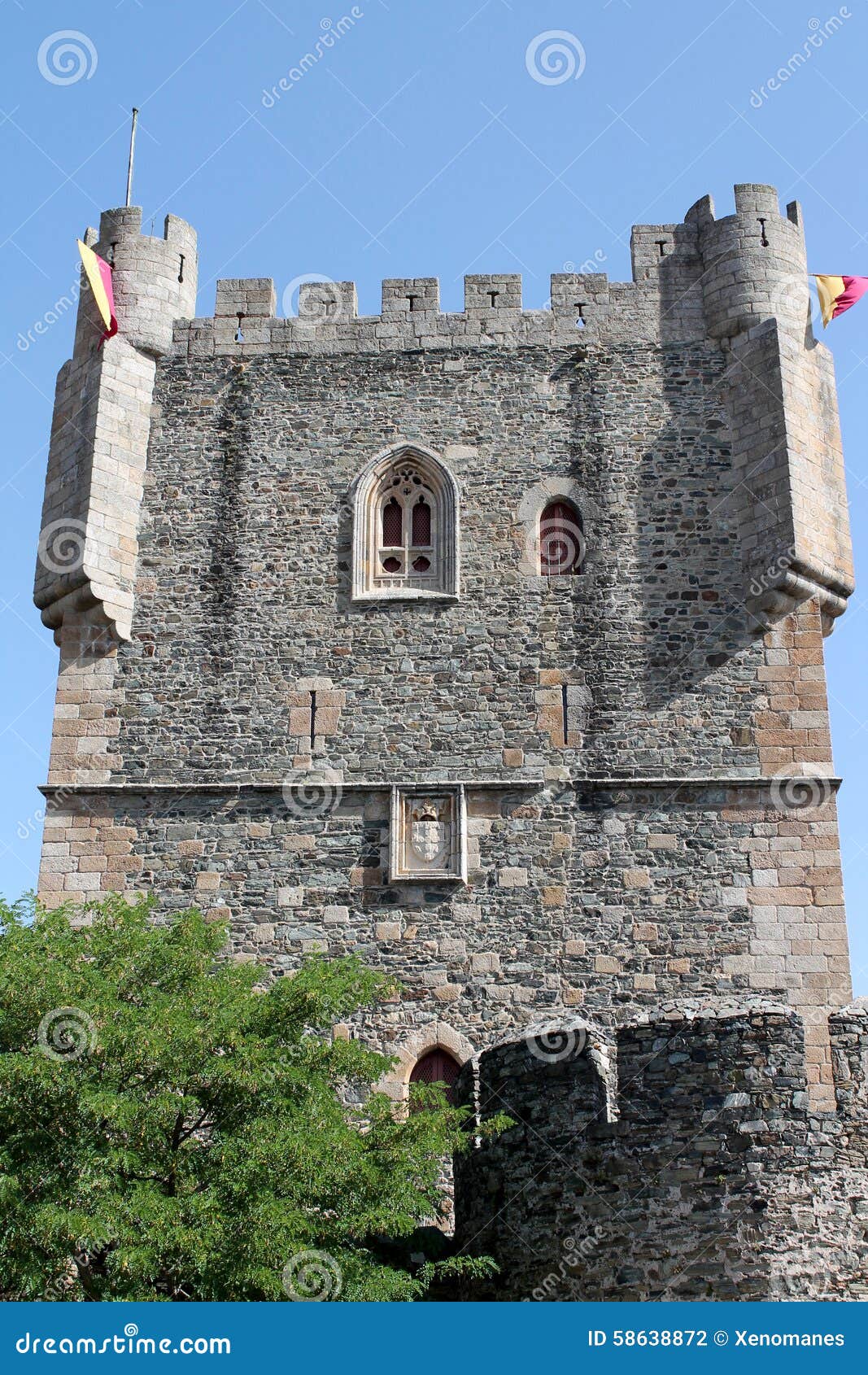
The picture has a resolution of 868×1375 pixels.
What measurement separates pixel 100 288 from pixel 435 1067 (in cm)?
969

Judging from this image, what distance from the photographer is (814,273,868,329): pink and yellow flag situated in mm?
19547

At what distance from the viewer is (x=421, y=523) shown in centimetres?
1903

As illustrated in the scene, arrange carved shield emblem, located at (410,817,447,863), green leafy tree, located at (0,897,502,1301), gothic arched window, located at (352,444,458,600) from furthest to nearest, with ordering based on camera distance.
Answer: gothic arched window, located at (352,444,458,600), carved shield emblem, located at (410,817,447,863), green leafy tree, located at (0,897,502,1301)

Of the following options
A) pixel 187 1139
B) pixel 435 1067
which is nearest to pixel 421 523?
pixel 435 1067

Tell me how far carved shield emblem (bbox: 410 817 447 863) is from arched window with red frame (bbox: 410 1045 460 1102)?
6.36ft

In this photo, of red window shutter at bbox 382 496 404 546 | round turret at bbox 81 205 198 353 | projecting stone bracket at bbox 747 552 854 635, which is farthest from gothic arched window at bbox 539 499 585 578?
round turret at bbox 81 205 198 353

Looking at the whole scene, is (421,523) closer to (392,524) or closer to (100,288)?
(392,524)

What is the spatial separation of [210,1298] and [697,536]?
10.2m

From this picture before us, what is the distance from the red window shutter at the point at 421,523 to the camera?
18.9 metres

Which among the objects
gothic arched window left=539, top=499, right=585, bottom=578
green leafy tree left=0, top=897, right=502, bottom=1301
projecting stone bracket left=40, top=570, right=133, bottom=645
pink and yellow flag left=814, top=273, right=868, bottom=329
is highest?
pink and yellow flag left=814, top=273, right=868, bottom=329

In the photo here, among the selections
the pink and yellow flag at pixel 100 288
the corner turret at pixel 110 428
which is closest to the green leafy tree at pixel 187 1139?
the corner turret at pixel 110 428

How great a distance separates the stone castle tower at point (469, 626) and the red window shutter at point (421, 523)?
26mm

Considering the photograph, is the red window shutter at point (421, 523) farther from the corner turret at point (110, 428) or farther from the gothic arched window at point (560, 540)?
the corner turret at point (110, 428)

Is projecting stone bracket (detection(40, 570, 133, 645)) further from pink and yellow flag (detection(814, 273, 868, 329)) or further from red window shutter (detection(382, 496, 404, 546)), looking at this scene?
pink and yellow flag (detection(814, 273, 868, 329))
